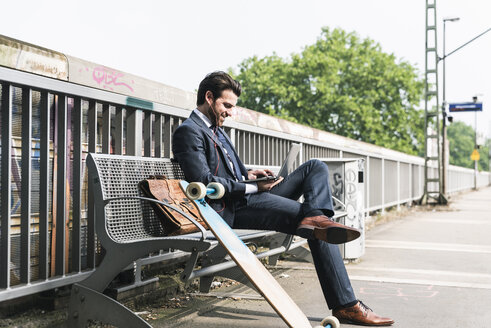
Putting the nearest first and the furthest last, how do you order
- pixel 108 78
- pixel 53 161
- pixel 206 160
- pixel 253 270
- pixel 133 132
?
pixel 253 270 < pixel 53 161 < pixel 206 160 < pixel 108 78 < pixel 133 132

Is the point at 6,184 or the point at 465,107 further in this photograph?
the point at 465,107

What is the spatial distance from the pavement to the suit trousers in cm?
29

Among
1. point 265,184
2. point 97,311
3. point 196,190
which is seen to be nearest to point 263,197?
point 265,184

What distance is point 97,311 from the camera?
3.03 meters

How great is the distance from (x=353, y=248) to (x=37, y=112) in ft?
13.7

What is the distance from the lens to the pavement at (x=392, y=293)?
3.99m

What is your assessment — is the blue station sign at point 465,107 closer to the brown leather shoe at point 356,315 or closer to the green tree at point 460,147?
the brown leather shoe at point 356,315

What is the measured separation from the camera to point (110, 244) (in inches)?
120

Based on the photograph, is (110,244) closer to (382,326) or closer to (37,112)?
(37,112)

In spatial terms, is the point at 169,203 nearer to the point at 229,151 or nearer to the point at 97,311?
the point at 97,311

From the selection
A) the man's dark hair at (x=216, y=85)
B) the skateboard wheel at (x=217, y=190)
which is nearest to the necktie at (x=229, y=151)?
the man's dark hair at (x=216, y=85)

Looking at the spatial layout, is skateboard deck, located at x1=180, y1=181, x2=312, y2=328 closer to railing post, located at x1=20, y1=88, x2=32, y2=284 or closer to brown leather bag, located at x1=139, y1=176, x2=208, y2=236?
brown leather bag, located at x1=139, y1=176, x2=208, y2=236

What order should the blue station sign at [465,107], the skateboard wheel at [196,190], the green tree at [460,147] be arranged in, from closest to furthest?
1. the skateboard wheel at [196,190]
2. the blue station sign at [465,107]
3. the green tree at [460,147]

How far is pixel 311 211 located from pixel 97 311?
4.69 feet
